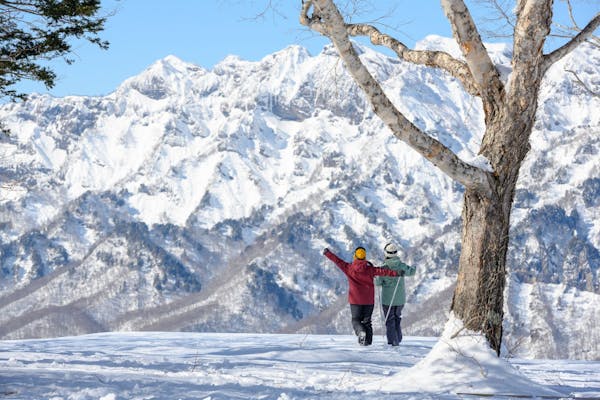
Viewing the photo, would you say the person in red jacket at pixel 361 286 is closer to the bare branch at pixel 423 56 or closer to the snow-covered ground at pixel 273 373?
the snow-covered ground at pixel 273 373

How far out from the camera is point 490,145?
10.1m

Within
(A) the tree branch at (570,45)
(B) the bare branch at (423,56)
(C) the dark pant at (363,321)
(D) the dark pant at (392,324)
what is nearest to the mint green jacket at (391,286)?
(D) the dark pant at (392,324)

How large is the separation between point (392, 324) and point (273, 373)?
22.5 ft

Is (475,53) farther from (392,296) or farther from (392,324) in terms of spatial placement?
(392,324)

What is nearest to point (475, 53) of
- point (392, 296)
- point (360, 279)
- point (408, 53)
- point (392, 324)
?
point (408, 53)

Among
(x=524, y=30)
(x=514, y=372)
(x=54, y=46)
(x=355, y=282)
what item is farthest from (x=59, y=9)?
(x=514, y=372)

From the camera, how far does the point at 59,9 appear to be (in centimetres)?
1520

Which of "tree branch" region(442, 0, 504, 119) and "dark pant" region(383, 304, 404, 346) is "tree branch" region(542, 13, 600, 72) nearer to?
"tree branch" region(442, 0, 504, 119)

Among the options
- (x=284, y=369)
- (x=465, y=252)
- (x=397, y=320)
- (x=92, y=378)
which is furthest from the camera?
(x=397, y=320)

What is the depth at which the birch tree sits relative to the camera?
9.63 m

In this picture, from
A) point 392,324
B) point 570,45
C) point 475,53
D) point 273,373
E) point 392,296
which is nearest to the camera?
point 475,53

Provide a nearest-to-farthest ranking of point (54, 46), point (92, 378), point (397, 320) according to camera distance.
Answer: point (92, 378) → point (54, 46) → point (397, 320)

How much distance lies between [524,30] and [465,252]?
3085 mm

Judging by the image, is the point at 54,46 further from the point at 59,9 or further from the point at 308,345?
the point at 308,345
